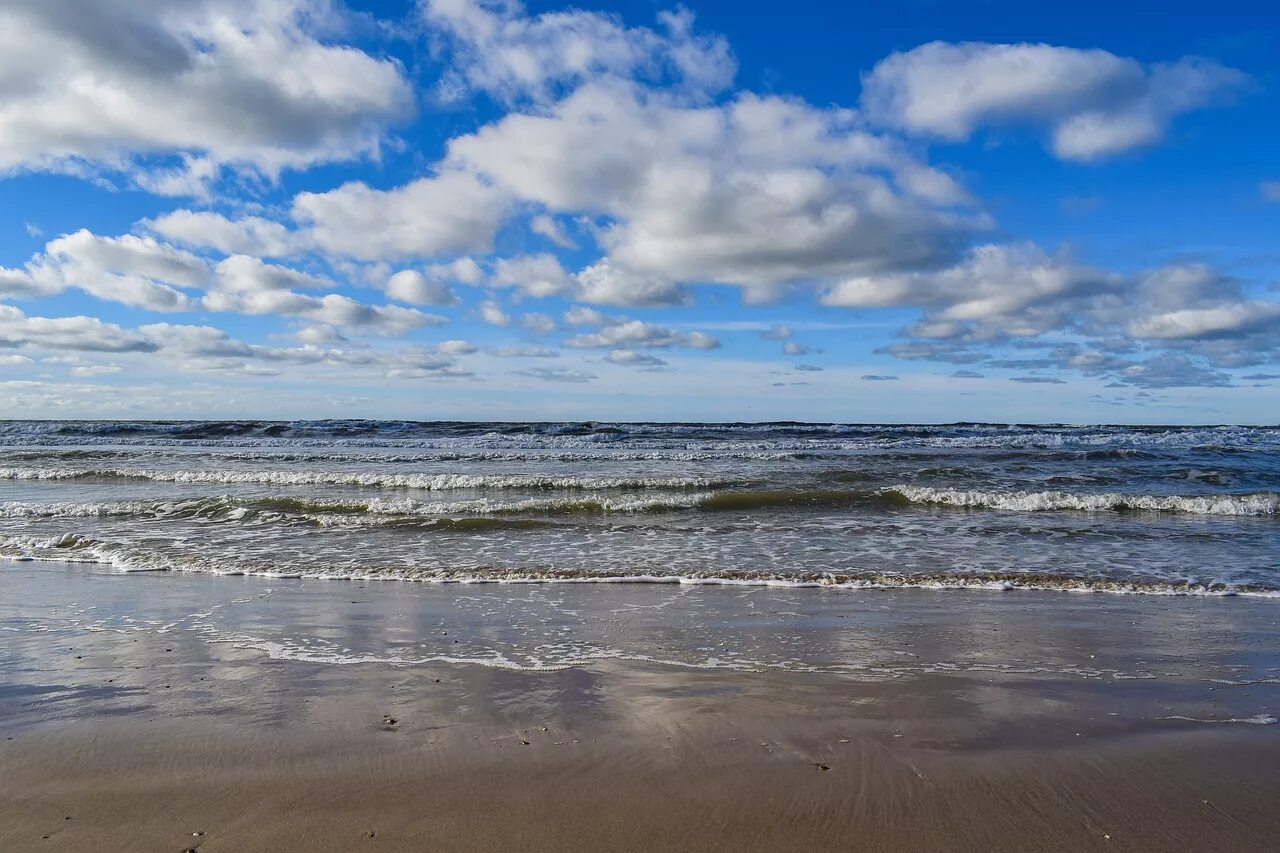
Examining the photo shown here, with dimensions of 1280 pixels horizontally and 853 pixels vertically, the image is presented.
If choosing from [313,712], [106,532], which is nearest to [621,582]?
[313,712]

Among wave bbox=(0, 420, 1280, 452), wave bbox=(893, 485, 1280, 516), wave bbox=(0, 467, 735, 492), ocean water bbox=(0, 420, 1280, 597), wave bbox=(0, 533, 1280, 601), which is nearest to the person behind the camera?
wave bbox=(0, 533, 1280, 601)

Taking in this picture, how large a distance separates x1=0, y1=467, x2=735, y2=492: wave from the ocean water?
0.29ft

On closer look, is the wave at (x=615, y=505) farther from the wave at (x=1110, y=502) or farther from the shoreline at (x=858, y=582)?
the shoreline at (x=858, y=582)

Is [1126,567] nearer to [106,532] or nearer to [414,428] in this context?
[106,532]

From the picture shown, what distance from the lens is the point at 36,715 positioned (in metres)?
4.45

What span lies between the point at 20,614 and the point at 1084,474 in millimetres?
23221

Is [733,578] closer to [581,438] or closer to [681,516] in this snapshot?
[681,516]

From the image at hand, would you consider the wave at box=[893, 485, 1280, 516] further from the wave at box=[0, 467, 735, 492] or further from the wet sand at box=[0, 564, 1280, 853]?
the wet sand at box=[0, 564, 1280, 853]

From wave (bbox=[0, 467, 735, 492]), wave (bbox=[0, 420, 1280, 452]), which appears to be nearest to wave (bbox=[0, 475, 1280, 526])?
wave (bbox=[0, 467, 735, 492])

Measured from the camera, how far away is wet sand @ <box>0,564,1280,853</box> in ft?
10.4

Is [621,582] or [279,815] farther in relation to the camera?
[621,582]

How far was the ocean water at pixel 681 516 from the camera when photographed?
32.4 ft

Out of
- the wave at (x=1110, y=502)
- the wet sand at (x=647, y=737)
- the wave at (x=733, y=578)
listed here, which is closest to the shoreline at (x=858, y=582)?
the wave at (x=733, y=578)

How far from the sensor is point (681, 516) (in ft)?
50.3
